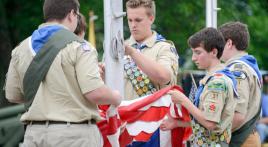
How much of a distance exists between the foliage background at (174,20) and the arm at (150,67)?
1031 cm

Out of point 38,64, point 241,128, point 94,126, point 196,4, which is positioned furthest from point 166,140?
point 196,4

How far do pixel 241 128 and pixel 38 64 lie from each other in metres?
1.86

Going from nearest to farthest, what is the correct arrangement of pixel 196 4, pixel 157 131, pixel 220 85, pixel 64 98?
pixel 64 98 < pixel 220 85 < pixel 157 131 < pixel 196 4

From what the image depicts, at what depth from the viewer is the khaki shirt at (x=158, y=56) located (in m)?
6.36

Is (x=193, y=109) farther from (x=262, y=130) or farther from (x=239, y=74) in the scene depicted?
(x=262, y=130)

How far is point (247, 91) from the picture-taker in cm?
635

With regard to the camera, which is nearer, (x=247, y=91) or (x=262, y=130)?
(x=247, y=91)

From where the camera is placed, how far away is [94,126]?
218 inches

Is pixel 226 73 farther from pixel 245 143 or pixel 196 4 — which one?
pixel 196 4

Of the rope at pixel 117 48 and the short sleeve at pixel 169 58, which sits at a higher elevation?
the rope at pixel 117 48

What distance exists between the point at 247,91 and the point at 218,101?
21.0 inches

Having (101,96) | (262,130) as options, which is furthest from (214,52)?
(262,130)

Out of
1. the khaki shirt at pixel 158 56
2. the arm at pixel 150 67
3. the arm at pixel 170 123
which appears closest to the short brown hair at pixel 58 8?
the arm at pixel 150 67

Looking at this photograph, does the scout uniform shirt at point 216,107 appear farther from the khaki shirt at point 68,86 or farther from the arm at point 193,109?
the khaki shirt at point 68,86
